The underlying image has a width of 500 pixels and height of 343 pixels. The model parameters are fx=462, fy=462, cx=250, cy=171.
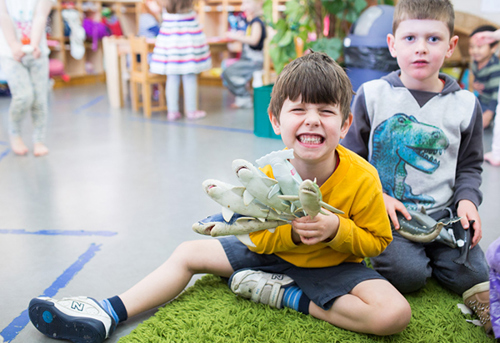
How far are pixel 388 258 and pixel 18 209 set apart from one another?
1350 millimetres

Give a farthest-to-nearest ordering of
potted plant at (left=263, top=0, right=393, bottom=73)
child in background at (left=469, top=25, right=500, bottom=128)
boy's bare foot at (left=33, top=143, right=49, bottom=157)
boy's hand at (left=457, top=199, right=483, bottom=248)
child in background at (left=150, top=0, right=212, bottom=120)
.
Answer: child in background at (left=150, top=0, right=212, bottom=120) < child in background at (left=469, top=25, right=500, bottom=128) < potted plant at (left=263, top=0, right=393, bottom=73) < boy's bare foot at (left=33, top=143, right=49, bottom=157) < boy's hand at (left=457, top=199, right=483, bottom=248)

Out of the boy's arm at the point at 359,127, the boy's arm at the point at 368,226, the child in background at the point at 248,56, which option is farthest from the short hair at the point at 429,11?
the child in background at the point at 248,56

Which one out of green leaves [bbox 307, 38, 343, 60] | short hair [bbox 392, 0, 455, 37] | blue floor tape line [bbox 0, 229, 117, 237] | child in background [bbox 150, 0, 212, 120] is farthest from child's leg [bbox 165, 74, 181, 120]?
short hair [bbox 392, 0, 455, 37]

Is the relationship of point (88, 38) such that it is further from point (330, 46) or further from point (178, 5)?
point (330, 46)

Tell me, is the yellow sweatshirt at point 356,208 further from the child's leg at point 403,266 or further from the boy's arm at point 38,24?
the boy's arm at point 38,24

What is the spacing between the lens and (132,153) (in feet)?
8.18

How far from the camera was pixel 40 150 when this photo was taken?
8.02 feet

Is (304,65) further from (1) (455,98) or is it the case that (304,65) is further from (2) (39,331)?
(2) (39,331)

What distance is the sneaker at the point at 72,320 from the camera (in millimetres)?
955

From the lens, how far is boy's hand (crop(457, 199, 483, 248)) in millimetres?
1111

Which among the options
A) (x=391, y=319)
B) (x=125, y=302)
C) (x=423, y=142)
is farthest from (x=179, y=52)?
(x=391, y=319)

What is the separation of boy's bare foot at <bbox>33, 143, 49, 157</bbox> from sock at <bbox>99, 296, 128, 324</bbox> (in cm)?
165

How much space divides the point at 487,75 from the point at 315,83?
2644 millimetres

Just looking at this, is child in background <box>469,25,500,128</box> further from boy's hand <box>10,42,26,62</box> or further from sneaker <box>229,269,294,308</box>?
boy's hand <box>10,42,26,62</box>
